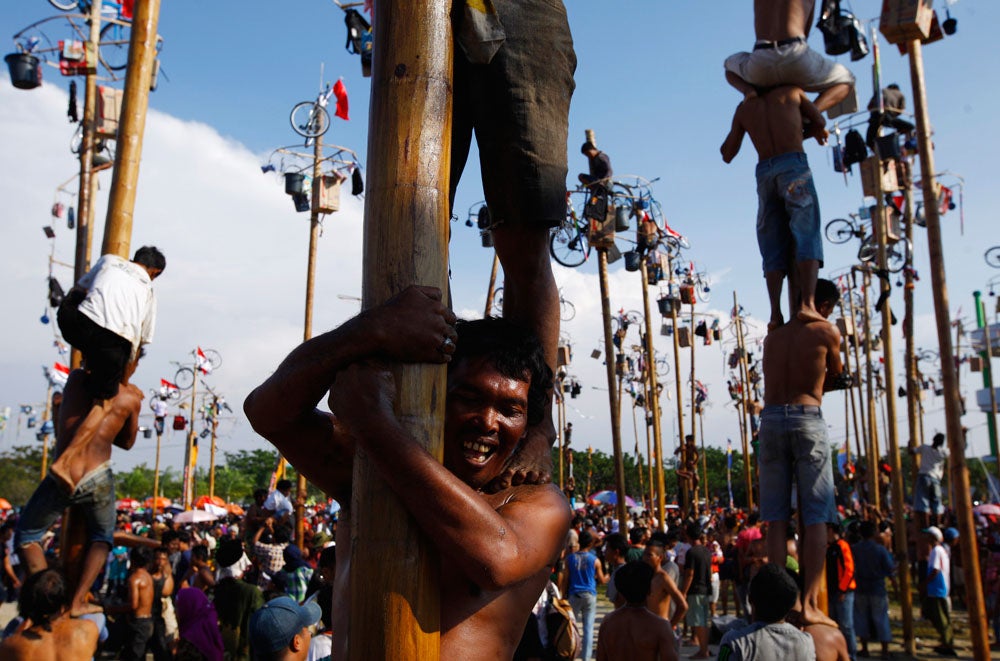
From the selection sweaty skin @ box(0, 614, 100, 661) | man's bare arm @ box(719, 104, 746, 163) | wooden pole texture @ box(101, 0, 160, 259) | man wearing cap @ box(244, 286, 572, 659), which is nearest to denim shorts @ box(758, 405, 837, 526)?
man's bare arm @ box(719, 104, 746, 163)

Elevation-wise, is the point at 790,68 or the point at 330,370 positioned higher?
the point at 790,68

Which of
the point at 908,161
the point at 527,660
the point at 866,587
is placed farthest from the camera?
the point at 908,161

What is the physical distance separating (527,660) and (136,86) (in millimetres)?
5154

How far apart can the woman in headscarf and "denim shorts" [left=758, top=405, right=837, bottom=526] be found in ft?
17.9

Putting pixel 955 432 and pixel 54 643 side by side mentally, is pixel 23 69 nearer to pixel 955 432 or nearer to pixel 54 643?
pixel 54 643

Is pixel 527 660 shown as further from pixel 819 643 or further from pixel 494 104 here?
pixel 494 104

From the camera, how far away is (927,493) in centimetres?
2100

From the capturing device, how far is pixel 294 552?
10.4 m

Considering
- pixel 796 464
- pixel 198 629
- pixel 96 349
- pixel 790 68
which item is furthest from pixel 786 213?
pixel 198 629

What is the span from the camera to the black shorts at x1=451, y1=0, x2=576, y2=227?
2.75m

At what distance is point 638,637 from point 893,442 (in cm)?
851

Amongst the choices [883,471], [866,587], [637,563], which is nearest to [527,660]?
[637,563]

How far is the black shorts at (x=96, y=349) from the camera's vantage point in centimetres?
545

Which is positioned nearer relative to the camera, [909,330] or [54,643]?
[54,643]
